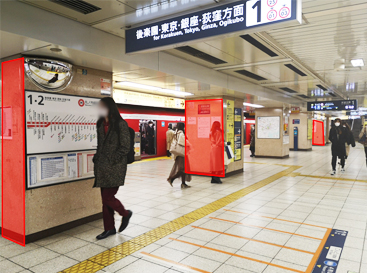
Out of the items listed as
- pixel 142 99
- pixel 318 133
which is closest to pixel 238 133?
pixel 142 99

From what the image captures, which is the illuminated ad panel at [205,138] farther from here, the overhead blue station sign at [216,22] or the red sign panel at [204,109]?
the overhead blue station sign at [216,22]

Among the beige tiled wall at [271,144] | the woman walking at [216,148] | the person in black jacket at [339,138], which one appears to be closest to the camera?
the woman walking at [216,148]

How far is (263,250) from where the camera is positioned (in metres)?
3.20

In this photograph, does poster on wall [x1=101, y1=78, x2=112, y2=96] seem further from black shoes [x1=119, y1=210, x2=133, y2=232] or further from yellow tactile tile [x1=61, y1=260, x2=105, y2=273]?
yellow tactile tile [x1=61, y1=260, x2=105, y2=273]

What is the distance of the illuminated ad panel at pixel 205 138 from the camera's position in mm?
7336

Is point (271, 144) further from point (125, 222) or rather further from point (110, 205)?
point (110, 205)

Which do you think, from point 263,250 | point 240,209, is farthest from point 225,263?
point 240,209

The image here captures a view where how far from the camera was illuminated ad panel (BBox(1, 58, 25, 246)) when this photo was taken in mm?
3363

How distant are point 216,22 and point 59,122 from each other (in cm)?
241

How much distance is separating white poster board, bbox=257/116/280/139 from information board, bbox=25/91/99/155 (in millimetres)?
9585

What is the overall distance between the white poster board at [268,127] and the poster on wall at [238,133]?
409 cm

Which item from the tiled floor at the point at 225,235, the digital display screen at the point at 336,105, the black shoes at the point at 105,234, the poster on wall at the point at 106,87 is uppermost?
the digital display screen at the point at 336,105

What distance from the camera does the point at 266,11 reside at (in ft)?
7.34

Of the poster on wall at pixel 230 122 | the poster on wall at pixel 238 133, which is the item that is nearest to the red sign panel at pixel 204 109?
the poster on wall at pixel 230 122
